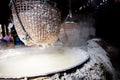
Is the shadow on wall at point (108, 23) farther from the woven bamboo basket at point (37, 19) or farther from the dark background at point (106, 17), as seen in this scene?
the woven bamboo basket at point (37, 19)

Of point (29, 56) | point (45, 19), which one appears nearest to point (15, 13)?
point (45, 19)

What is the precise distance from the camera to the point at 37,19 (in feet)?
6.65

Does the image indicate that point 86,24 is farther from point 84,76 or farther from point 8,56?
point 84,76

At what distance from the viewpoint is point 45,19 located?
2.04m

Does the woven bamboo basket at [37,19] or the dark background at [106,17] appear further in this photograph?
the dark background at [106,17]

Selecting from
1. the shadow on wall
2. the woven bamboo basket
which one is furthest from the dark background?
the woven bamboo basket

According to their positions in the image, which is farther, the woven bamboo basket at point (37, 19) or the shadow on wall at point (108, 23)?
A: the shadow on wall at point (108, 23)

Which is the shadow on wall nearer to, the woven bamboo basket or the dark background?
the dark background

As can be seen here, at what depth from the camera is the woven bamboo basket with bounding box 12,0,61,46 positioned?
1964mm

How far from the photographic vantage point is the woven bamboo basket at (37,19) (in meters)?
1.96

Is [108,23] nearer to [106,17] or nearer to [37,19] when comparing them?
[106,17]

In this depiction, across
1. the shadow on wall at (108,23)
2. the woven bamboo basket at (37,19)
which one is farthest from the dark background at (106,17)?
the woven bamboo basket at (37,19)

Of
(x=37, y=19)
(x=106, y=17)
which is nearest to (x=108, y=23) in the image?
(x=106, y=17)

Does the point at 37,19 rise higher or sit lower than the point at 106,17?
higher
